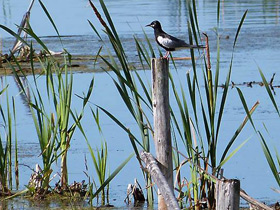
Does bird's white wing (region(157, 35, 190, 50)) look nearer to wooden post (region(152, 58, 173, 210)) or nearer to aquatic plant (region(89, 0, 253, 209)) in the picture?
aquatic plant (region(89, 0, 253, 209))

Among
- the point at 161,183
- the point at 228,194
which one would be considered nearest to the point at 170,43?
the point at 161,183

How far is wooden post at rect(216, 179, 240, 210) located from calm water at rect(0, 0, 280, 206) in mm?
1591

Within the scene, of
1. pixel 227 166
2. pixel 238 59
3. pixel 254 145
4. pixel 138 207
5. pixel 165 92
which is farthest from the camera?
pixel 238 59

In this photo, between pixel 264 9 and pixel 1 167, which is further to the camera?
pixel 264 9

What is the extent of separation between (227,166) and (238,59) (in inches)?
189

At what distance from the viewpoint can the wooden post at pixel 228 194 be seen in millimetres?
2799

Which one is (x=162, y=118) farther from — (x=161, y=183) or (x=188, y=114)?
(x=161, y=183)

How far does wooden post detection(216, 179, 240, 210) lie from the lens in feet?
9.18

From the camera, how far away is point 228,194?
2822 mm

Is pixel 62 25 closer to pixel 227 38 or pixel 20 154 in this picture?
pixel 227 38

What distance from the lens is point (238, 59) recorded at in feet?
34.2

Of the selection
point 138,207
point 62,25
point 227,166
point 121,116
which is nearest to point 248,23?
point 62,25

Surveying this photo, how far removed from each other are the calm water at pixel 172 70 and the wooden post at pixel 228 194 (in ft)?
5.22

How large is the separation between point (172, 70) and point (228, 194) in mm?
7027
